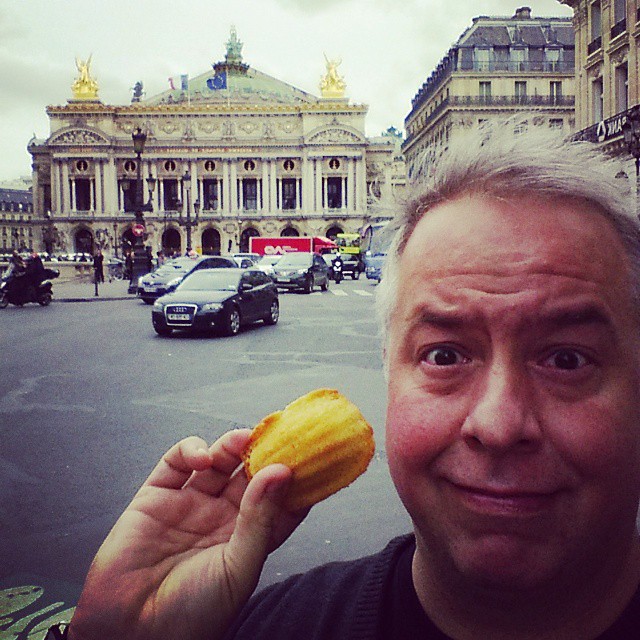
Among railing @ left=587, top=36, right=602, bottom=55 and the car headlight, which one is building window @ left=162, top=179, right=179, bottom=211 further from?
the car headlight

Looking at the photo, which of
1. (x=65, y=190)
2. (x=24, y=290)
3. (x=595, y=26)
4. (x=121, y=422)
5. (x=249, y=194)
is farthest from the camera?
(x=249, y=194)

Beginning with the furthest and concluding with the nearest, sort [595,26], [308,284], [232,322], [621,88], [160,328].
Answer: [595,26] < [308,284] < [621,88] < [232,322] < [160,328]

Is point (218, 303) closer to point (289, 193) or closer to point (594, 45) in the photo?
point (594, 45)

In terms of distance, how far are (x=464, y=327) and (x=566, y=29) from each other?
66.2 metres

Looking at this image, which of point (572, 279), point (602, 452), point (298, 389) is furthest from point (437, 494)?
point (298, 389)

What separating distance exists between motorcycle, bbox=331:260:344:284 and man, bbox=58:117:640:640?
37258mm

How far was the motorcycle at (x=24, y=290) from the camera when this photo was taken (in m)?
21.7

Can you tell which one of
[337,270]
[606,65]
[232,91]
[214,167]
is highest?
[232,91]

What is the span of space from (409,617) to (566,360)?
0.51 meters

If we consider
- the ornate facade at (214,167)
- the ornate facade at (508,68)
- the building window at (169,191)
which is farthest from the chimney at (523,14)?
the building window at (169,191)

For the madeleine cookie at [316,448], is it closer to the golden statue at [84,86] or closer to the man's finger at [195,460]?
the man's finger at [195,460]

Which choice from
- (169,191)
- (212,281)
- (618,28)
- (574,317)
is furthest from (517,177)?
(169,191)

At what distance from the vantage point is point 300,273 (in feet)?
94.8

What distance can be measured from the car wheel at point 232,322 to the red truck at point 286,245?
40100 millimetres
